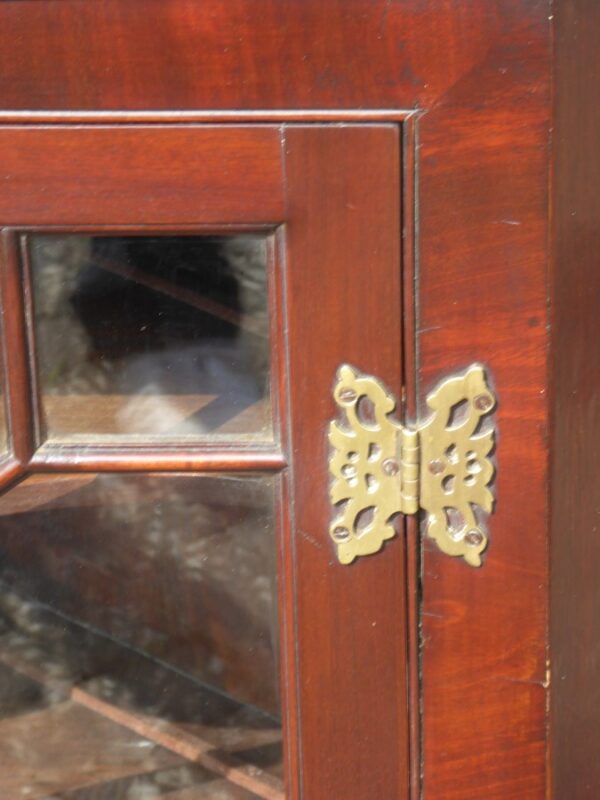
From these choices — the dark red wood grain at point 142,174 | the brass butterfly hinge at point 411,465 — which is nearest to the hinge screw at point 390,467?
the brass butterfly hinge at point 411,465

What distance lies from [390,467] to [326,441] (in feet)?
0.14

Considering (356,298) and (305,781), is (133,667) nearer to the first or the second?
(305,781)

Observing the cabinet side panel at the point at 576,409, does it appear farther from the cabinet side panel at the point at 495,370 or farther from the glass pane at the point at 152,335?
the glass pane at the point at 152,335

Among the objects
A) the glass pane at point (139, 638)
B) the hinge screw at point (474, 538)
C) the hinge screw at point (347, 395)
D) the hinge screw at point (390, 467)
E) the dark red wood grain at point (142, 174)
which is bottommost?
the glass pane at point (139, 638)

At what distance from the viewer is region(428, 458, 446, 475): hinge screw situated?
2.35 feet

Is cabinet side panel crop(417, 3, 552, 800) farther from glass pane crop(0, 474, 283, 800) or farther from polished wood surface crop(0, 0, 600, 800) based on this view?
glass pane crop(0, 474, 283, 800)

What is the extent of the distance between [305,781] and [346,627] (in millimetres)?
116

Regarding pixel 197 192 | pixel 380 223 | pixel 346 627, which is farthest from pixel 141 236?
pixel 346 627

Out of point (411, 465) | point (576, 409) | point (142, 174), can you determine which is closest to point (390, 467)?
point (411, 465)

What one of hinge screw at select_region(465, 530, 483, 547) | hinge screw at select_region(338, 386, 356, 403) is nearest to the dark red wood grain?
hinge screw at select_region(338, 386, 356, 403)

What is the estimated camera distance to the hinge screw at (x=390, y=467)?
2.36 feet

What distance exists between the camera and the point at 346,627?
2.44 feet

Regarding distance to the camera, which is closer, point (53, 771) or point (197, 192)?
point (197, 192)

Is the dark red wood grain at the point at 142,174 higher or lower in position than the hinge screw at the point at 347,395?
higher
